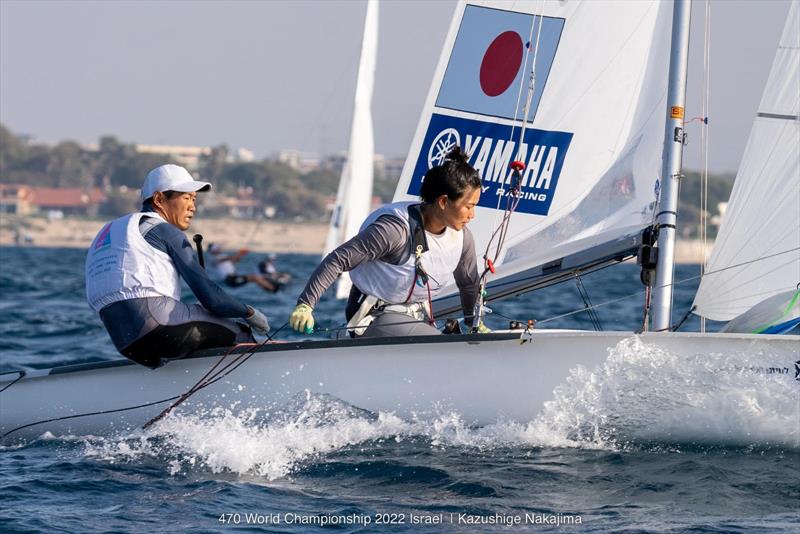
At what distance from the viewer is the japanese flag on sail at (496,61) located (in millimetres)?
5660

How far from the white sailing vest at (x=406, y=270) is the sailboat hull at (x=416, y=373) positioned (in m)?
0.32

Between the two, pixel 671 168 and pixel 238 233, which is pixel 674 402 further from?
pixel 238 233

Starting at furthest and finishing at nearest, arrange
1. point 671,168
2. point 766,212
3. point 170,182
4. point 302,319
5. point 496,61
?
point 496,61 < point 671,168 < point 766,212 < point 170,182 < point 302,319

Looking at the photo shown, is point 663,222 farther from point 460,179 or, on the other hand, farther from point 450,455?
point 450,455

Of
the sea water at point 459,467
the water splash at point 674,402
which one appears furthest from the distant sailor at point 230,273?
the water splash at point 674,402

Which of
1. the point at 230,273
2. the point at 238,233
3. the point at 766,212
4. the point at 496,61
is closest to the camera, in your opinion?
the point at 230,273

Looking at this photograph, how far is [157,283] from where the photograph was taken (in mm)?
4719

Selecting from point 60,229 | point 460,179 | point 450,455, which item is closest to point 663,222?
point 460,179

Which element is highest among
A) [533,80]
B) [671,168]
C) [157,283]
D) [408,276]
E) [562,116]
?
[533,80]

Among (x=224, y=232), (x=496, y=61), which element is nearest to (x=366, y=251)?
(x=496, y=61)

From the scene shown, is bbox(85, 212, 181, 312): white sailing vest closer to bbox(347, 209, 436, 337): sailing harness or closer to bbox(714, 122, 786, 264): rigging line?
bbox(347, 209, 436, 337): sailing harness

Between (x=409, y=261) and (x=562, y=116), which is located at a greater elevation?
(x=562, y=116)

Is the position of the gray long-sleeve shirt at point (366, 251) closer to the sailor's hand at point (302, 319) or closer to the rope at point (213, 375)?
the sailor's hand at point (302, 319)

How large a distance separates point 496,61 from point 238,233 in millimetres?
55929
